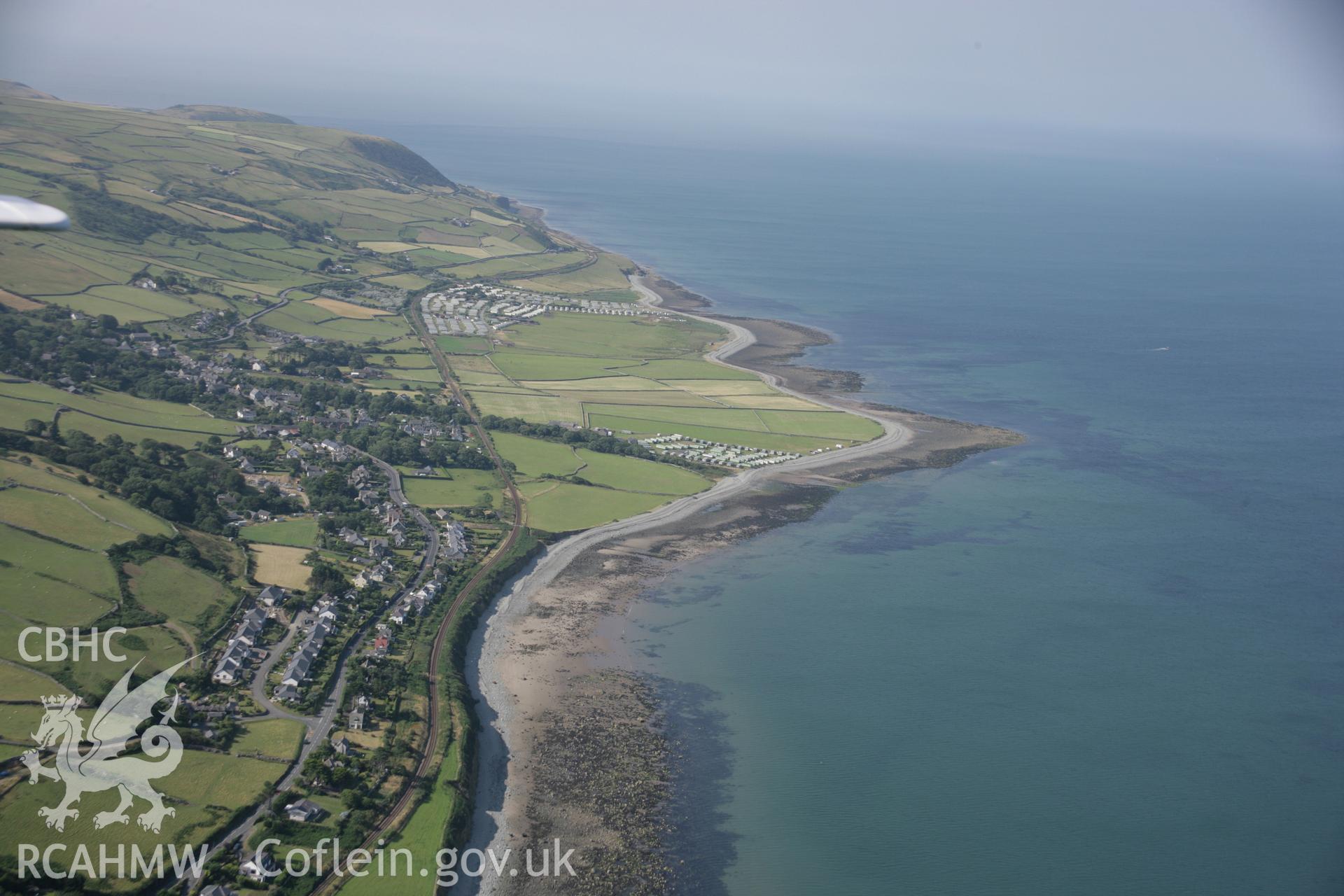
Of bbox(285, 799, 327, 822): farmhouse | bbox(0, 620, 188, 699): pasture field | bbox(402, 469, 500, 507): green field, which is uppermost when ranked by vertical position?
bbox(402, 469, 500, 507): green field

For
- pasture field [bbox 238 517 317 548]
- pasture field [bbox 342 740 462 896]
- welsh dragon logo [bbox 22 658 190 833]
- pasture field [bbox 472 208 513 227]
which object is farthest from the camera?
pasture field [bbox 472 208 513 227]

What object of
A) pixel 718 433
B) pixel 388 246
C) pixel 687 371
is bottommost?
pixel 718 433

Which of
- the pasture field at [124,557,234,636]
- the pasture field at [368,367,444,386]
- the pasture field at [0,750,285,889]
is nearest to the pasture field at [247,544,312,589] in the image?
the pasture field at [124,557,234,636]

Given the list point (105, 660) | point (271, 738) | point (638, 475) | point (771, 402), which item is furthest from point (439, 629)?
point (771, 402)

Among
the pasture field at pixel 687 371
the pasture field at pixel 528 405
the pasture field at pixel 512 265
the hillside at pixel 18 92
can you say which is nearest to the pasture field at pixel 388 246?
the pasture field at pixel 512 265

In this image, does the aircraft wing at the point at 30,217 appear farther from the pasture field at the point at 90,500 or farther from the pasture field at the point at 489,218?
the pasture field at the point at 489,218

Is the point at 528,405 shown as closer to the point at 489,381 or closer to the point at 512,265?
the point at 489,381

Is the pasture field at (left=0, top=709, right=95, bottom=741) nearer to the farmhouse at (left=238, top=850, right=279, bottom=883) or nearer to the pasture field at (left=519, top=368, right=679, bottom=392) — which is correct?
the farmhouse at (left=238, top=850, right=279, bottom=883)
